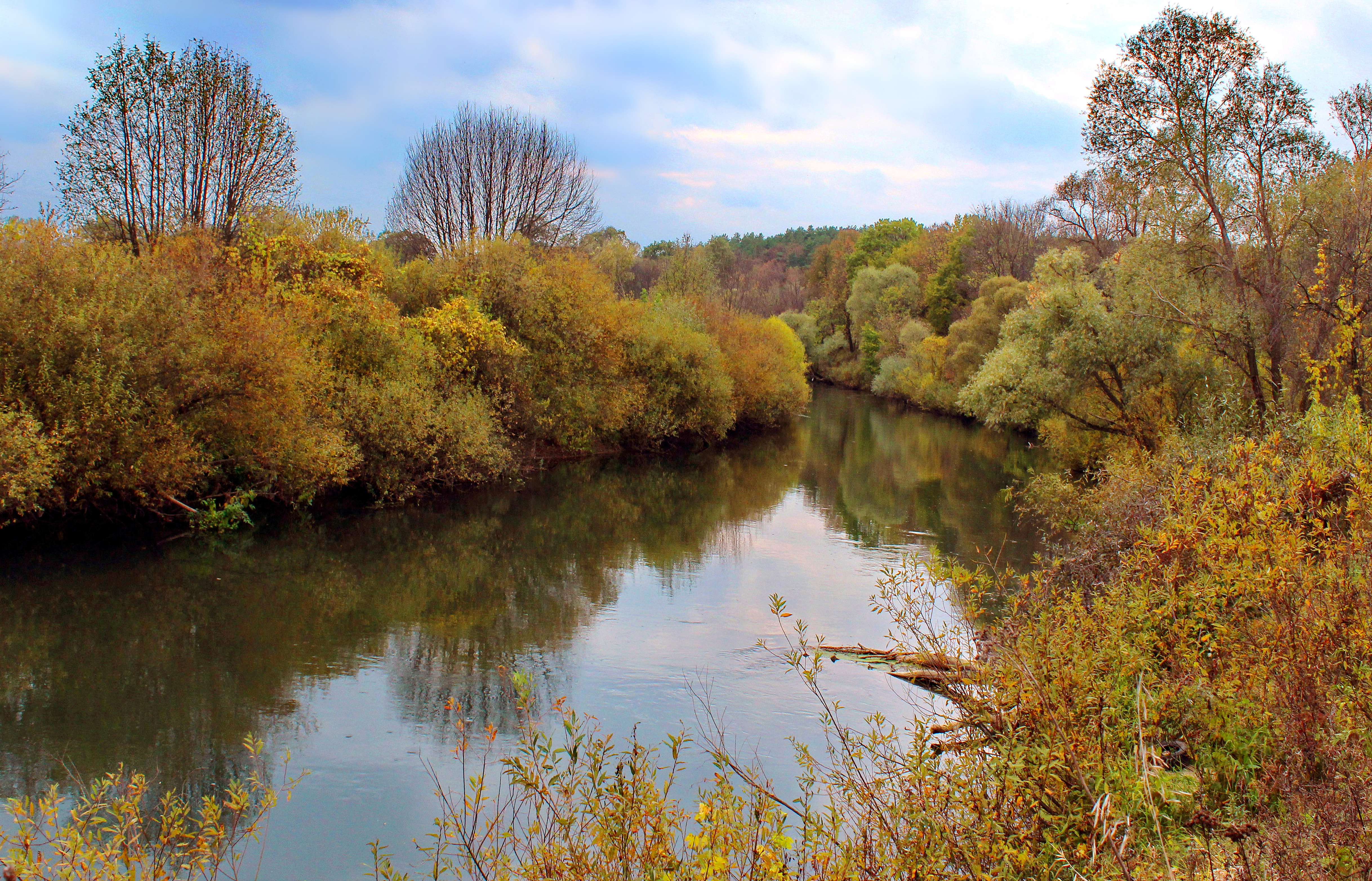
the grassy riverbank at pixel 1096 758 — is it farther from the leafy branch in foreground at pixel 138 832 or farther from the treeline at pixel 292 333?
the treeline at pixel 292 333

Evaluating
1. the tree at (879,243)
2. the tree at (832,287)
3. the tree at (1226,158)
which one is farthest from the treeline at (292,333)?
the tree at (879,243)

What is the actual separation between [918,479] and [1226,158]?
45.9ft

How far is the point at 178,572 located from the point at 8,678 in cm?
506

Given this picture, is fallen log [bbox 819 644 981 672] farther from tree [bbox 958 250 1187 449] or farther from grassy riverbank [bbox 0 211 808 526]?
tree [bbox 958 250 1187 449]

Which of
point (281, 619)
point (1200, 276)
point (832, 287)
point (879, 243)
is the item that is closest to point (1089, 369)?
point (1200, 276)

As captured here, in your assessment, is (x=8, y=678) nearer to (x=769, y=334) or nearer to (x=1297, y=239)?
(x=1297, y=239)

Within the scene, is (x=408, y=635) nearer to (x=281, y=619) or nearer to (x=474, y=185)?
(x=281, y=619)

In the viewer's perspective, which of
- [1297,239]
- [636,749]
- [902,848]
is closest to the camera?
[902,848]

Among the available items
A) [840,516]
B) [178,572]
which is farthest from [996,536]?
[178,572]

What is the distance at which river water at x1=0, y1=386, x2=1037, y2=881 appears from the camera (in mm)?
9469

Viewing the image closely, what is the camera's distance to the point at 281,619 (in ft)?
46.9

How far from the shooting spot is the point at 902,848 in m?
4.51

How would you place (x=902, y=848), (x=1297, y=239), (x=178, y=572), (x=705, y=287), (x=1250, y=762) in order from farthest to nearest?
(x=705, y=287) → (x=1297, y=239) → (x=178, y=572) → (x=1250, y=762) → (x=902, y=848)

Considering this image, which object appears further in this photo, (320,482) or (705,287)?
(705,287)
